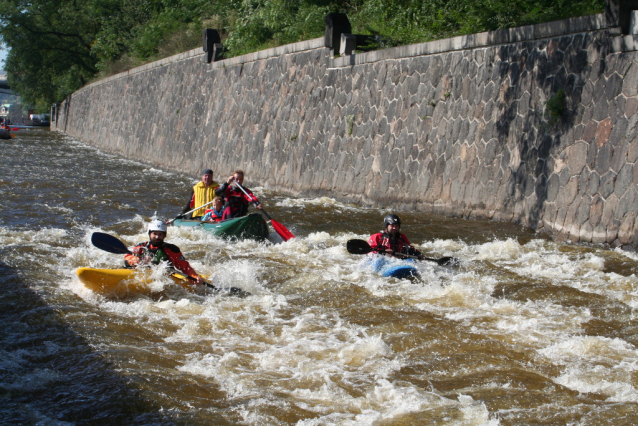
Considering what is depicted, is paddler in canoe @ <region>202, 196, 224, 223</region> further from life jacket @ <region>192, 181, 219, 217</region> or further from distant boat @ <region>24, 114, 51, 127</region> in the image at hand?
distant boat @ <region>24, 114, 51, 127</region>

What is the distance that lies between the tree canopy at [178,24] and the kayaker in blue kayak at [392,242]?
542 centimetres

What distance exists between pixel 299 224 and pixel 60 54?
3917cm

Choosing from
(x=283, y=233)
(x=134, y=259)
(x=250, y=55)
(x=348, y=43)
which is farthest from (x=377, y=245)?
(x=250, y=55)

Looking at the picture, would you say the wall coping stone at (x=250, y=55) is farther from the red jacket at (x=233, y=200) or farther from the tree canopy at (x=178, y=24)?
the red jacket at (x=233, y=200)

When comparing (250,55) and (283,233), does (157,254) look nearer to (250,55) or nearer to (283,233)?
(283,233)

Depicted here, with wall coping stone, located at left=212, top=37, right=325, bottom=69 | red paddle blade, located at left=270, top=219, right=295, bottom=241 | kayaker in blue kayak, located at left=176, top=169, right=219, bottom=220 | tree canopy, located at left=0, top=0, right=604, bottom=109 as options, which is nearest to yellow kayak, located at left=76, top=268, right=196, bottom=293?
red paddle blade, located at left=270, top=219, right=295, bottom=241

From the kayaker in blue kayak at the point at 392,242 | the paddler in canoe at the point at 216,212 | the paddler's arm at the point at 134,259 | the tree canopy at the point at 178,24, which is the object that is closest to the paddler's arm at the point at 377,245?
the kayaker in blue kayak at the point at 392,242

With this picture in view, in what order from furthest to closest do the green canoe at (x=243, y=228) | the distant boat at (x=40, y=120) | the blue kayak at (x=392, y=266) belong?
the distant boat at (x=40, y=120)
the green canoe at (x=243, y=228)
the blue kayak at (x=392, y=266)

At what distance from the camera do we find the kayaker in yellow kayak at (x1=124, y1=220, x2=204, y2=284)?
762cm

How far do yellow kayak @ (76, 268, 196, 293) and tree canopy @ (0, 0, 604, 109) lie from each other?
26.5 feet

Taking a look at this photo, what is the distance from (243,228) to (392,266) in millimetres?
3143

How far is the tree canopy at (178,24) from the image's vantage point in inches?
505

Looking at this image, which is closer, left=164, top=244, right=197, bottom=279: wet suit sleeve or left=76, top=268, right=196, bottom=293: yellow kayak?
left=76, top=268, right=196, bottom=293: yellow kayak

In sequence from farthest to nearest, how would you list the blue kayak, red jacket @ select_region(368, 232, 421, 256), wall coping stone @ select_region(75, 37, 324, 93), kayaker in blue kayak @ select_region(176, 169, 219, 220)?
wall coping stone @ select_region(75, 37, 324, 93) < kayaker in blue kayak @ select_region(176, 169, 219, 220) < red jacket @ select_region(368, 232, 421, 256) < the blue kayak
